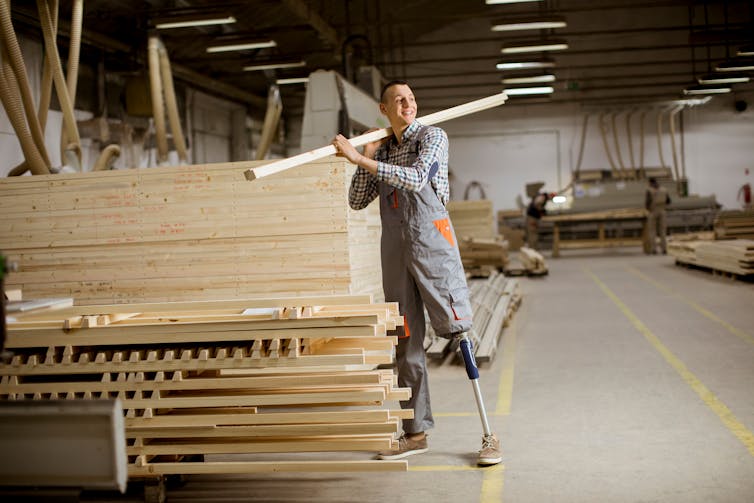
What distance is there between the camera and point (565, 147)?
27641 mm

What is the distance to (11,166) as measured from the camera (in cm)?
1198

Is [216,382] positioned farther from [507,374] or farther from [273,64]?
[273,64]

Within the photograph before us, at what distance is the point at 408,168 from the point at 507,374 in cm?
323

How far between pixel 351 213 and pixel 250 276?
A: 102 centimetres

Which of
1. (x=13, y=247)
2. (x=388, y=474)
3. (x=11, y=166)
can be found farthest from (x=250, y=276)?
(x=11, y=166)

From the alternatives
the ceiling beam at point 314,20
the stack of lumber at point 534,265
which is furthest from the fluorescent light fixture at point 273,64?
the stack of lumber at point 534,265

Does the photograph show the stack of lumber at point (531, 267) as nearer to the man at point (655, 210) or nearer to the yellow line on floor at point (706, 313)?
the yellow line on floor at point (706, 313)

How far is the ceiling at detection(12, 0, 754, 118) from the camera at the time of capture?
14.6m

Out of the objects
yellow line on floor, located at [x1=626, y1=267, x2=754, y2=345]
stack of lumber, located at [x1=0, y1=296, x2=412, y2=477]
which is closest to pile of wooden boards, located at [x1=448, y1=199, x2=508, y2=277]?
yellow line on floor, located at [x1=626, y1=267, x2=754, y2=345]

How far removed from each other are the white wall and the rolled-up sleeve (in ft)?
79.9

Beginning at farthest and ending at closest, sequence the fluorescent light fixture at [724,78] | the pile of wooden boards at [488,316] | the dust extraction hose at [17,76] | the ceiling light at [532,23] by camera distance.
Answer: the fluorescent light fixture at [724,78]
the ceiling light at [532,23]
the pile of wooden boards at [488,316]
the dust extraction hose at [17,76]

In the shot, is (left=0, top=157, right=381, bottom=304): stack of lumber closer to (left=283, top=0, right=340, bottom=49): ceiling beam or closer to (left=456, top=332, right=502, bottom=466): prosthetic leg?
(left=456, top=332, right=502, bottom=466): prosthetic leg

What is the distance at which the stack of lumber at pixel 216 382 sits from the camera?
11.3 feet

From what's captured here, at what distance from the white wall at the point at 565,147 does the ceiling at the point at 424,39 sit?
37.4 inches
